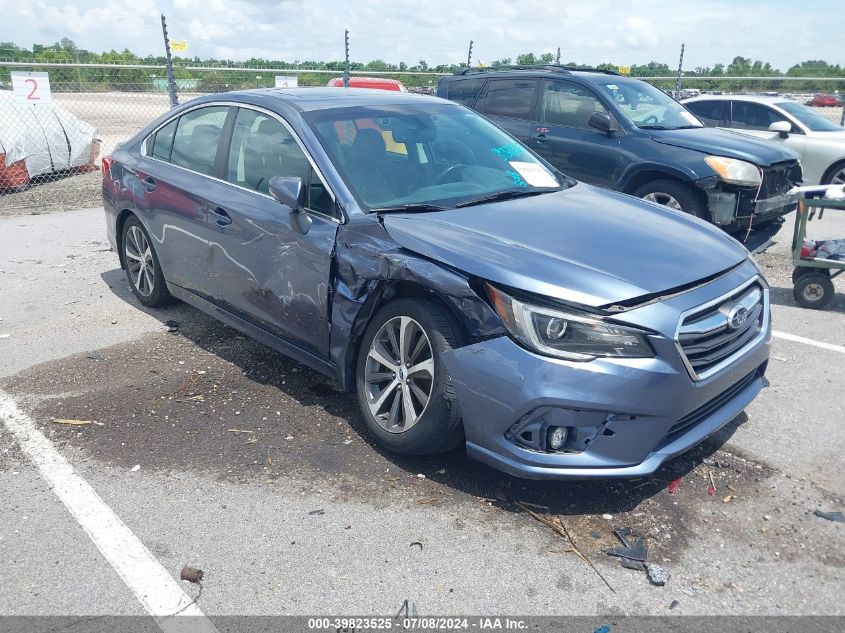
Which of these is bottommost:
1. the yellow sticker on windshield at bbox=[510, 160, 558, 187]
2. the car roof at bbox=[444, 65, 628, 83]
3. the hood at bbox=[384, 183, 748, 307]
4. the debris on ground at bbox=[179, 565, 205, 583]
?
the debris on ground at bbox=[179, 565, 205, 583]

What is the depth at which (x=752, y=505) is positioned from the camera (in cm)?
331

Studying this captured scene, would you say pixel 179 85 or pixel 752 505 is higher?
pixel 179 85

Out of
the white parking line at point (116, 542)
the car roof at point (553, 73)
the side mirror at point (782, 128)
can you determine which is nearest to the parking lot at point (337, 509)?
the white parking line at point (116, 542)

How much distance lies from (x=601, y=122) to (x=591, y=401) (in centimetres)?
546

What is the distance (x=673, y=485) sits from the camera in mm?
3461

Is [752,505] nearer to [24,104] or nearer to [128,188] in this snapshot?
[128,188]

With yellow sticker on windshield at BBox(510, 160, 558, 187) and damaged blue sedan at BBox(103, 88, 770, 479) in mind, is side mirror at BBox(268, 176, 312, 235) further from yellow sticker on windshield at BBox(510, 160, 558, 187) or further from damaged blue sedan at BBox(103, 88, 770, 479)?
yellow sticker on windshield at BBox(510, 160, 558, 187)

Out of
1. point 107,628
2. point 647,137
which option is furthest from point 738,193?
point 107,628

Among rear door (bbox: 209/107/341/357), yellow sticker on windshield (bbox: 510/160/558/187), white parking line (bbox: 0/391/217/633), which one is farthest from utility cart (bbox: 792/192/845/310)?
white parking line (bbox: 0/391/217/633)

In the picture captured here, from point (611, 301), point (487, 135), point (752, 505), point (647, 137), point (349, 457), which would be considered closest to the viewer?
point (611, 301)

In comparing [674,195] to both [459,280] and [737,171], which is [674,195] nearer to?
[737,171]

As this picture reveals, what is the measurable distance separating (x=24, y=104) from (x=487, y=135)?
31.2 ft

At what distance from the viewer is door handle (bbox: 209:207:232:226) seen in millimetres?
4465

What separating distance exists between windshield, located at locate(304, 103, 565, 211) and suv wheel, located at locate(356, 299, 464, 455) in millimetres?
694
